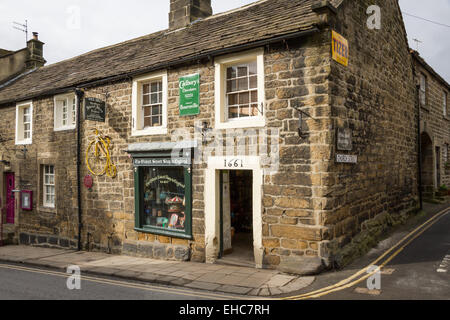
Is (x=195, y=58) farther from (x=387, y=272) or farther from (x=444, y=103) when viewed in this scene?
(x=444, y=103)

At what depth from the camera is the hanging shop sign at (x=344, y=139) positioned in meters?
7.61

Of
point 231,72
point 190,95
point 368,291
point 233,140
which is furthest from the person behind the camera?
point 190,95

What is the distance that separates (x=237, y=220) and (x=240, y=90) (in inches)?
214

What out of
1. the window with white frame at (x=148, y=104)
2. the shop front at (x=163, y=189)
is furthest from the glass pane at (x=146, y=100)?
the shop front at (x=163, y=189)

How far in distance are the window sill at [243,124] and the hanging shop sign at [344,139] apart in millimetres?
1636

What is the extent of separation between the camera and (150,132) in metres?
10.1

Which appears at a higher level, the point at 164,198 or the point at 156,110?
the point at 156,110

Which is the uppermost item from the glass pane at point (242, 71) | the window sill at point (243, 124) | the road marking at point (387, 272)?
Answer: the glass pane at point (242, 71)

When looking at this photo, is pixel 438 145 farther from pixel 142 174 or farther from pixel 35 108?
pixel 35 108

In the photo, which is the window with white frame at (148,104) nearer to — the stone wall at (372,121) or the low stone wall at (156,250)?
the low stone wall at (156,250)

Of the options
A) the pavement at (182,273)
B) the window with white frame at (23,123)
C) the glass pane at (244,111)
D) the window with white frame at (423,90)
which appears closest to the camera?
the pavement at (182,273)

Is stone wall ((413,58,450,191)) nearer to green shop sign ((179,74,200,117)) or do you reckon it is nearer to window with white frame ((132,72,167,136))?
green shop sign ((179,74,200,117))

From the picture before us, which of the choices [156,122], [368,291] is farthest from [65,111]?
[368,291]

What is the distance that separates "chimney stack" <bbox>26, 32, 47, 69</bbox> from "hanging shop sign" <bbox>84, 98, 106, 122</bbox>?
9754 millimetres
